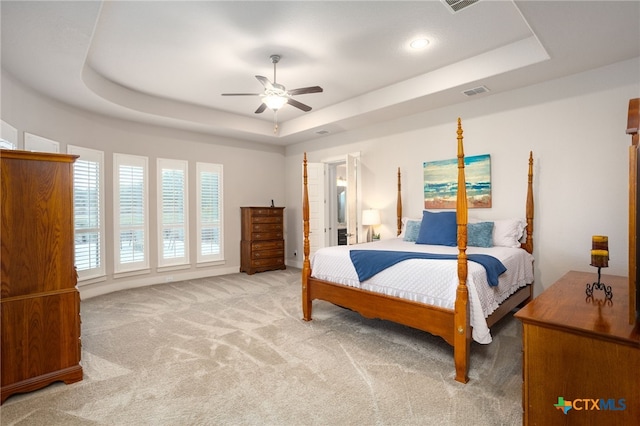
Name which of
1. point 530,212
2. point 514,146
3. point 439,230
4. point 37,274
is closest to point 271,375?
point 37,274

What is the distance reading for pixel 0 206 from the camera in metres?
2.21

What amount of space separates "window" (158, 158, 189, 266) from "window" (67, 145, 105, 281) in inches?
35.6

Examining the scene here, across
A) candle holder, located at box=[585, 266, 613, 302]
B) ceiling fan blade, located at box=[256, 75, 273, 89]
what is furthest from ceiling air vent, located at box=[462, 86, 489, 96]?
candle holder, located at box=[585, 266, 613, 302]

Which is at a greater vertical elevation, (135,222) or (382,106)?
(382,106)

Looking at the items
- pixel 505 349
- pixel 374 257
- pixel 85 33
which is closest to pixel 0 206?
pixel 85 33

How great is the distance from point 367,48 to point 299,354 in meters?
3.22

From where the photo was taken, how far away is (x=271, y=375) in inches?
99.3

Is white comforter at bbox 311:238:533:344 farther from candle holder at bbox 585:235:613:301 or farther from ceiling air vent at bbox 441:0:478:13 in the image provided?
ceiling air vent at bbox 441:0:478:13

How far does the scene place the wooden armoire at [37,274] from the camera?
7.31 ft

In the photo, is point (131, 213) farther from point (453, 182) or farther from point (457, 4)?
point (457, 4)

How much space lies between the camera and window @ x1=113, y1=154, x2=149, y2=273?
519 cm

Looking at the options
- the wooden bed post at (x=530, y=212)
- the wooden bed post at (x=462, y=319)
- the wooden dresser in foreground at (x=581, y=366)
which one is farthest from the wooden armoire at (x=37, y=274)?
the wooden bed post at (x=530, y=212)

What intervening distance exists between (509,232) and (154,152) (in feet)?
18.5

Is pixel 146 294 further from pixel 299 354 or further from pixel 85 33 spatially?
pixel 85 33
